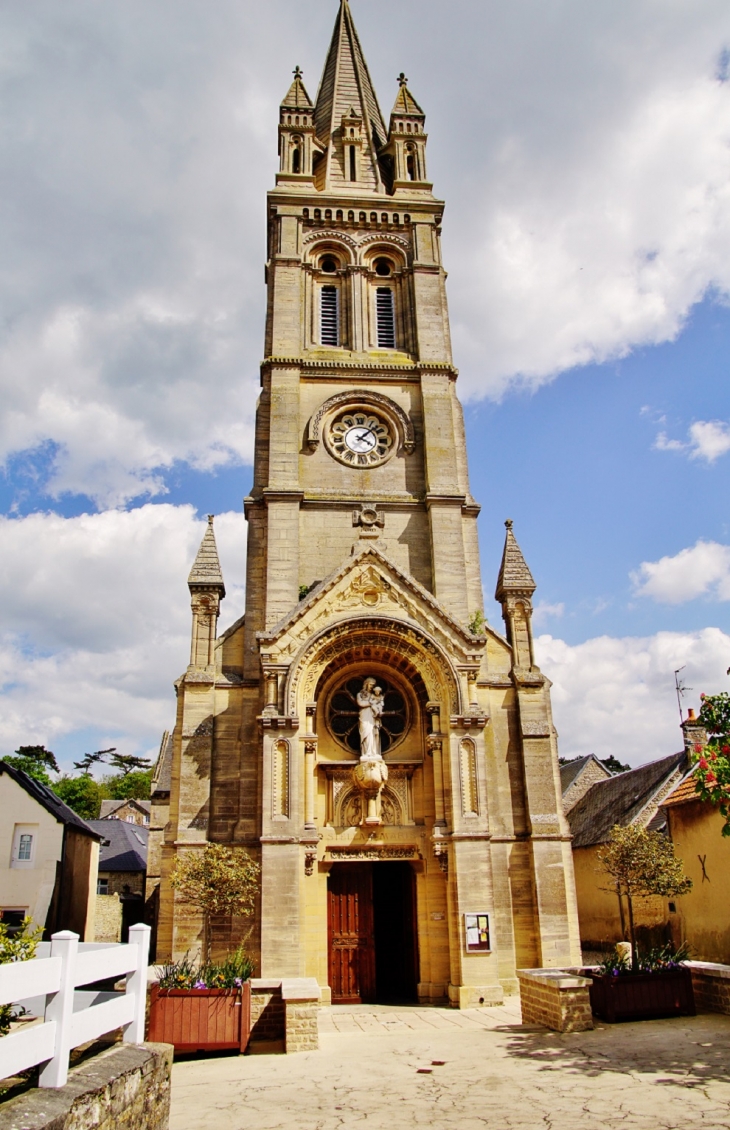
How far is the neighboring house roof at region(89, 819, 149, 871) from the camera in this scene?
4175 centimetres

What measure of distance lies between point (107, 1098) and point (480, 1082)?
238 inches

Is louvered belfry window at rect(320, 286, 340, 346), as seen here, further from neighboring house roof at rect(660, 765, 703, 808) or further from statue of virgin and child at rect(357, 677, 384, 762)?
neighboring house roof at rect(660, 765, 703, 808)

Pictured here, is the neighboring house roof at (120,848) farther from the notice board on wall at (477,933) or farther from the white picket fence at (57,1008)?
the white picket fence at (57,1008)

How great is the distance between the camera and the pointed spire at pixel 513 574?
939 inches

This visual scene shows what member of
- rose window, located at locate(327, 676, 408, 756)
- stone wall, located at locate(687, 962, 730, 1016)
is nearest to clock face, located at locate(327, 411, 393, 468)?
rose window, located at locate(327, 676, 408, 756)

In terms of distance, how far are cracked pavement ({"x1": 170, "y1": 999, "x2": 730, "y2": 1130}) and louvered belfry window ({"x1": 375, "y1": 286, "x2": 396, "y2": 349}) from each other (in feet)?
68.3

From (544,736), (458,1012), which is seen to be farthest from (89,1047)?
(544,736)

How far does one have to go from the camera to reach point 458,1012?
57.4ft

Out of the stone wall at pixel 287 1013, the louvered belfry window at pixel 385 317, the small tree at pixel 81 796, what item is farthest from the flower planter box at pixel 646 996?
the small tree at pixel 81 796

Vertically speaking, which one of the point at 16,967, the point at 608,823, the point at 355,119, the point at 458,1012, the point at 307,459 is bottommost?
the point at 458,1012

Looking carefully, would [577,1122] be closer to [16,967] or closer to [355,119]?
[16,967]

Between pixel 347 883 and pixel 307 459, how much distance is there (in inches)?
480

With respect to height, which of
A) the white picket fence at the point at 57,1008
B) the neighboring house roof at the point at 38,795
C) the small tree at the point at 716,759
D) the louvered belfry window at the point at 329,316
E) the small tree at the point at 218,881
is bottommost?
the white picket fence at the point at 57,1008

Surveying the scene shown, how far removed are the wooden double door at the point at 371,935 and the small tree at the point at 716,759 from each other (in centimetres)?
1039
